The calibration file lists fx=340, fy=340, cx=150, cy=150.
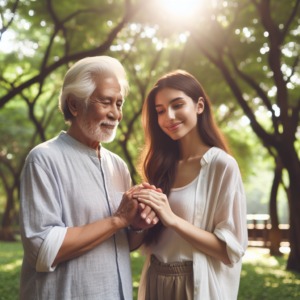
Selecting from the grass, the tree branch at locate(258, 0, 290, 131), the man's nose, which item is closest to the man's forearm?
the man's nose

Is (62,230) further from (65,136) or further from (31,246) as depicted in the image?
(65,136)

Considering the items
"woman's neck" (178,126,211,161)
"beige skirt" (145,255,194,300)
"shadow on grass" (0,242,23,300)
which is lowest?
"shadow on grass" (0,242,23,300)

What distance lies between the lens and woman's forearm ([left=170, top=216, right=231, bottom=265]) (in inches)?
102

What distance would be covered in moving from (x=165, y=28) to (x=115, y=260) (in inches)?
379

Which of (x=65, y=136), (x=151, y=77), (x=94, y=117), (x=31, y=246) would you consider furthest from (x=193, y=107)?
(x=151, y=77)

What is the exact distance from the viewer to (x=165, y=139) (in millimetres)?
3494

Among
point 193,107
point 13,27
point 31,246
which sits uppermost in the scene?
point 13,27

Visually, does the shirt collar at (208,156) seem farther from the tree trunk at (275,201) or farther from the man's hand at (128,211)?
the tree trunk at (275,201)

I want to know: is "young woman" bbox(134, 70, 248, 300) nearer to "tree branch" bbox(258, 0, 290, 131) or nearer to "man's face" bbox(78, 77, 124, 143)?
"man's face" bbox(78, 77, 124, 143)

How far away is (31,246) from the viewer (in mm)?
2271

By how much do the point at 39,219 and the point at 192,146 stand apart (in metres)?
1.56

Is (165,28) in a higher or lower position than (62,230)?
higher

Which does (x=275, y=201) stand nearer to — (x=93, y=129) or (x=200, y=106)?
(x=200, y=106)

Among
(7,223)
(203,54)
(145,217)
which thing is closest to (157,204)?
(145,217)
